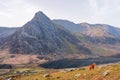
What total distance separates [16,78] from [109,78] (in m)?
17.4

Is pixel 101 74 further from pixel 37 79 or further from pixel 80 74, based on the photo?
pixel 37 79

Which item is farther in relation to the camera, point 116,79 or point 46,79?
point 46,79

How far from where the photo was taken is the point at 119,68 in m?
33.9

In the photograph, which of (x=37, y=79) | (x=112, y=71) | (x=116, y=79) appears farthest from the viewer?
(x=37, y=79)

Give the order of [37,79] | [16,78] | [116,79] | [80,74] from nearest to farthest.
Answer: [116,79] → [80,74] → [37,79] → [16,78]

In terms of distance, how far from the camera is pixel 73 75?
3631 centimetres

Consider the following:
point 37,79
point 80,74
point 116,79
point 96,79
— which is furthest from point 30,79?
point 116,79

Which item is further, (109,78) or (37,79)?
(37,79)

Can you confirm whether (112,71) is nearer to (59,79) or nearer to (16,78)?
(59,79)

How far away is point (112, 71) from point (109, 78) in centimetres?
219

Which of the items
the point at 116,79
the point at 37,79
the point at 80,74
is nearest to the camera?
the point at 116,79

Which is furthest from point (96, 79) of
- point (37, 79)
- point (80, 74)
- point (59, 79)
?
point (37, 79)

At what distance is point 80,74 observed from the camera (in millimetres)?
35312

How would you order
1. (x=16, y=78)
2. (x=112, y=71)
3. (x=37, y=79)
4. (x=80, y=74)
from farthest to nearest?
(x=16, y=78) < (x=37, y=79) < (x=80, y=74) < (x=112, y=71)
